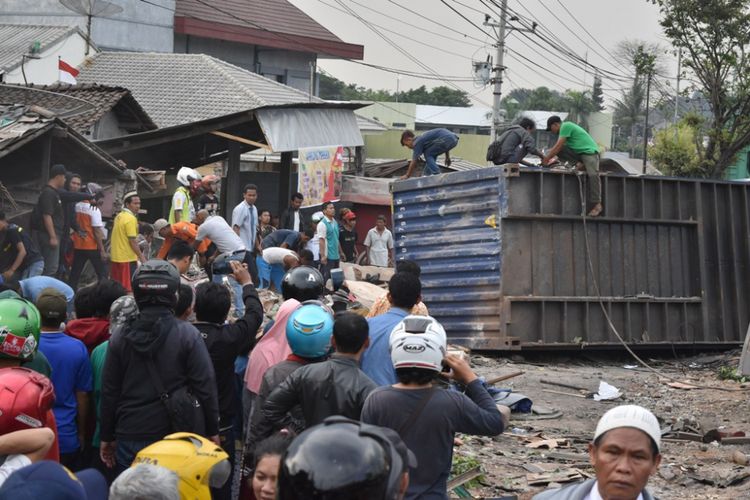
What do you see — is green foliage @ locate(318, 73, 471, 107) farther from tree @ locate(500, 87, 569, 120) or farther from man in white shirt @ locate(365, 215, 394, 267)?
man in white shirt @ locate(365, 215, 394, 267)

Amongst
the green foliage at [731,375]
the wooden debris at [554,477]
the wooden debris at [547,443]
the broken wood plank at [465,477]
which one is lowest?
the wooden debris at [554,477]

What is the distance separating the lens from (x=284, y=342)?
236 inches

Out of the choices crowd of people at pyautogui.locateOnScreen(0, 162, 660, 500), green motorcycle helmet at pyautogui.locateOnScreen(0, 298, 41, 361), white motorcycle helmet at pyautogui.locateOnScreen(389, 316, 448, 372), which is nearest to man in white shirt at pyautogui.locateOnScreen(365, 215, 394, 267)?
crowd of people at pyautogui.locateOnScreen(0, 162, 660, 500)

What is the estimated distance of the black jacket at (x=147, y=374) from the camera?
5.47 m

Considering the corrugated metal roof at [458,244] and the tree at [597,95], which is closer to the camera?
the corrugated metal roof at [458,244]

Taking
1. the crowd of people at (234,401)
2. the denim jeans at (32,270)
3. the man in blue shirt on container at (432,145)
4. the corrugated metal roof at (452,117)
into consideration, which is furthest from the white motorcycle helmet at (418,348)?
the corrugated metal roof at (452,117)

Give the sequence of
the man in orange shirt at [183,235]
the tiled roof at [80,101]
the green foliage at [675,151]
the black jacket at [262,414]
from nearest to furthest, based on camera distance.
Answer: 1. the black jacket at [262,414]
2. the man in orange shirt at [183,235]
3. the tiled roof at [80,101]
4. the green foliage at [675,151]

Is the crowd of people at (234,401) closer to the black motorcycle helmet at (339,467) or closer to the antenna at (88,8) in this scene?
the black motorcycle helmet at (339,467)

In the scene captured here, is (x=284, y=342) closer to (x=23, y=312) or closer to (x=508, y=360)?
(x=23, y=312)

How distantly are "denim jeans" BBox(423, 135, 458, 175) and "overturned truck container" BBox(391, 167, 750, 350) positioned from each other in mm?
1155

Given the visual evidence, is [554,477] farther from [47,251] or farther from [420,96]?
[420,96]

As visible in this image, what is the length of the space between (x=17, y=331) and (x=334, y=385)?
4.42 feet

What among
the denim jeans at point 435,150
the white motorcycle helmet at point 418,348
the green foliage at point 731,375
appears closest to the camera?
the white motorcycle helmet at point 418,348

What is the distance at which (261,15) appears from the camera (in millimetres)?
40594
